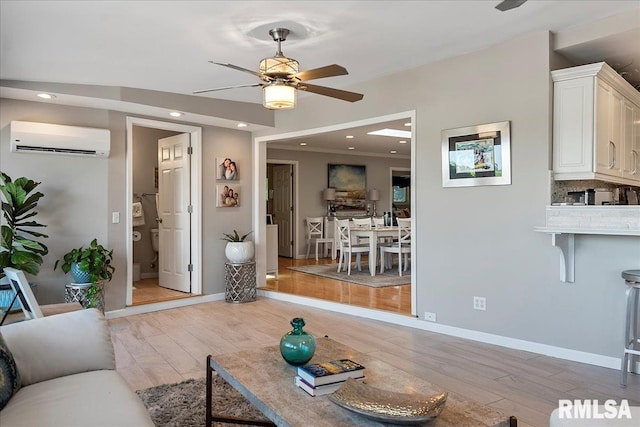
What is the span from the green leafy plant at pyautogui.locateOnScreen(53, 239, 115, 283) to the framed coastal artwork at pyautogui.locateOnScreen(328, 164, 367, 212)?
6.21m

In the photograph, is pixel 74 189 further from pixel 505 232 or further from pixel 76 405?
pixel 505 232

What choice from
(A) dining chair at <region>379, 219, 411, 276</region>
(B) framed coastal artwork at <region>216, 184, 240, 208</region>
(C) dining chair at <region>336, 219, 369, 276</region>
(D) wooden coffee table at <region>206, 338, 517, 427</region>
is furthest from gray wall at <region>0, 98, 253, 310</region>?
(A) dining chair at <region>379, 219, 411, 276</region>

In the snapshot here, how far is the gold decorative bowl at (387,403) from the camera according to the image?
4.95 ft

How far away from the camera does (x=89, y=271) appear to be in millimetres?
4457

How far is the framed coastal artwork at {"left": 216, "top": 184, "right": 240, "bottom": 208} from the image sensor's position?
598cm

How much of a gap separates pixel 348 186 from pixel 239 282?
5.24 meters

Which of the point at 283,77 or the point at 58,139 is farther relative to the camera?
the point at 58,139

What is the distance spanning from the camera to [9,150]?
4438mm

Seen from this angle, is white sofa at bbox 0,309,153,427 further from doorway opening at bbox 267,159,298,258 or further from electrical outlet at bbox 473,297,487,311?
doorway opening at bbox 267,159,298,258

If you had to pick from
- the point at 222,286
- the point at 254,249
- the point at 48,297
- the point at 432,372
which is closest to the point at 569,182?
the point at 432,372

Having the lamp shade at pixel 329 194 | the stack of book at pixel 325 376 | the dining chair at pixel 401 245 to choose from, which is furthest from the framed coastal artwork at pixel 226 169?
the stack of book at pixel 325 376

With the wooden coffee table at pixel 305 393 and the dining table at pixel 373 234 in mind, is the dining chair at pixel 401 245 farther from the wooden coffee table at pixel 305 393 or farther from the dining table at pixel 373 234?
the wooden coffee table at pixel 305 393

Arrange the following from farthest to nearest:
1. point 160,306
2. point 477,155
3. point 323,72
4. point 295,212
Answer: point 295,212 → point 160,306 → point 477,155 → point 323,72

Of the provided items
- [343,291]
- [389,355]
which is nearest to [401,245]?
[343,291]
